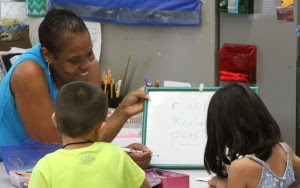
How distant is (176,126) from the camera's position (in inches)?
93.9

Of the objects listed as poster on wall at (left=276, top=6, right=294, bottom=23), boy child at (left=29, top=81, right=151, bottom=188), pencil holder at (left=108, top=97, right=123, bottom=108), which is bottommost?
pencil holder at (left=108, top=97, right=123, bottom=108)

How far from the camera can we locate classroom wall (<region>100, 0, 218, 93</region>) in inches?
119

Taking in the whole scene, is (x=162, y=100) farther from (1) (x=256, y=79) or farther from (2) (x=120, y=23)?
(2) (x=120, y=23)

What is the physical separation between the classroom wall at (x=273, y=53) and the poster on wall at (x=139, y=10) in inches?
6.9

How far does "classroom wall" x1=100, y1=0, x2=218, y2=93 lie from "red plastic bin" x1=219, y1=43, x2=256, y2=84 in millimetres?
59

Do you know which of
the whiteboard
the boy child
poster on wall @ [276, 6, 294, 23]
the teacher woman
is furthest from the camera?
poster on wall @ [276, 6, 294, 23]

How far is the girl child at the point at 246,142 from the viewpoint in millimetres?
1889

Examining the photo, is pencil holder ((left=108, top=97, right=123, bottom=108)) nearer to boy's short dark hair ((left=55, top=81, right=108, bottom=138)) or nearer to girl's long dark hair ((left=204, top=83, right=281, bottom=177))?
girl's long dark hair ((left=204, top=83, right=281, bottom=177))

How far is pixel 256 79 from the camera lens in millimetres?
2973

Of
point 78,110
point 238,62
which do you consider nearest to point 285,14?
point 238,62

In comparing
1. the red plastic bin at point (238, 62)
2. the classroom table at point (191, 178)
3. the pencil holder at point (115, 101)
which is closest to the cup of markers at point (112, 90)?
the pencil holder at point (115, 101)

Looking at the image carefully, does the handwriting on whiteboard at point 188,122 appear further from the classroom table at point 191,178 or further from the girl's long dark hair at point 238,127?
the girl's long dark hair at point 238,127

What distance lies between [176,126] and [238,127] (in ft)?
1.60

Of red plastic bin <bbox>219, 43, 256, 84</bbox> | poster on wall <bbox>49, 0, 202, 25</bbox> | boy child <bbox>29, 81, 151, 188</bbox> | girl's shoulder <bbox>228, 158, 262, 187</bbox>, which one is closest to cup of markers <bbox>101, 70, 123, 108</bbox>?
poster on wall <bbox>49, 0, 202, 25</bbox>
